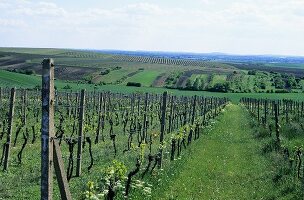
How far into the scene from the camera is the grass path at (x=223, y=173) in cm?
1398

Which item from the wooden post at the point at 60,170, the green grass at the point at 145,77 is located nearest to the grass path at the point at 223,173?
the wooden post at the point at 60,170

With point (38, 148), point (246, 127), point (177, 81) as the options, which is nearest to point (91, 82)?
point (177, 81)

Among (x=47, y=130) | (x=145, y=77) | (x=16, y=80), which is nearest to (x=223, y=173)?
(x=47, y=130)

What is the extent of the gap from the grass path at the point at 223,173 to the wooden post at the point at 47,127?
240 inches

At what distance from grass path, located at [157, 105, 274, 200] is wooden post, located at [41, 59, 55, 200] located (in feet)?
20.0

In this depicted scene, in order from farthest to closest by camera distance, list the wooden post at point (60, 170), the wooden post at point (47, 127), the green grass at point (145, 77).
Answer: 1. the green grass at point (145, 77)
2. the wooden post at point (60, 170)
3. the wooden post at point (47, 127)

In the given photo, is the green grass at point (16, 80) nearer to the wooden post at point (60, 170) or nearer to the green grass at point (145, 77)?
the green grass at point (145, 77)

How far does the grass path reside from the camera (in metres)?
14.0

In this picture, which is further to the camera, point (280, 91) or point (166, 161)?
point (280, 91)

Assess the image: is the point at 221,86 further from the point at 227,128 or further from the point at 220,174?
the point at 220,174

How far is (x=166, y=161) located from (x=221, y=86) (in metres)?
85.9

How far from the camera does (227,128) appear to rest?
3244 cm

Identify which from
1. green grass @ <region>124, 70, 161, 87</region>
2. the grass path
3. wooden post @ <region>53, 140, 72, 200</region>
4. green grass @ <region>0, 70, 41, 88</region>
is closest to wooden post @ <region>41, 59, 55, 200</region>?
wooden post @ <region>53, 140, 72, 200</region>

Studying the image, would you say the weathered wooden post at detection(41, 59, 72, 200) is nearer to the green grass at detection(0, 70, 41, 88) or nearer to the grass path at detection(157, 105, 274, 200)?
the grass path at detection(157, 105, 274, 200)
